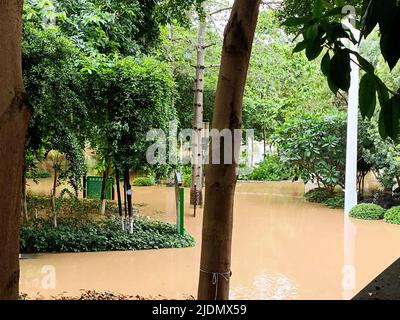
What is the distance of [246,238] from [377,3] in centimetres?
616

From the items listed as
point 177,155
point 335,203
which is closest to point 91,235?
point 177,155

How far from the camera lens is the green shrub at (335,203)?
8578 millimetres

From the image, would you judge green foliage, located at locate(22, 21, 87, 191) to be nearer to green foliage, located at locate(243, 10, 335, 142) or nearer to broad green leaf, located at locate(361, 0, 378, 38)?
green foliage, located at locate(243, 10, 335, 142)

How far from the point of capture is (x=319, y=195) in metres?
9.30

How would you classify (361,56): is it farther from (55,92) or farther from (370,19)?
(55,92)

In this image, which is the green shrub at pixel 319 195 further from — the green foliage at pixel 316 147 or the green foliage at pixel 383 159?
the green foliage at pixel 383 159

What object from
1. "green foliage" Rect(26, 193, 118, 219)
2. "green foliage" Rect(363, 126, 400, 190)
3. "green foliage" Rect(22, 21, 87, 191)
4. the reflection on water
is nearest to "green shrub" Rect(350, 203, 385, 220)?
"green foliage" Rect(363, 126, 400, 190)

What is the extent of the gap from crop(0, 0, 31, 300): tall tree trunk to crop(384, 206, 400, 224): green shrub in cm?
737

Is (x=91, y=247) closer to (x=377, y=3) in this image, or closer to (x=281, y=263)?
(x=281, y=263)

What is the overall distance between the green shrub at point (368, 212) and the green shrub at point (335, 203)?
88cm

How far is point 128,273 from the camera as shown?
15.3 feet

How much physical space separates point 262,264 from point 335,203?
3.92m

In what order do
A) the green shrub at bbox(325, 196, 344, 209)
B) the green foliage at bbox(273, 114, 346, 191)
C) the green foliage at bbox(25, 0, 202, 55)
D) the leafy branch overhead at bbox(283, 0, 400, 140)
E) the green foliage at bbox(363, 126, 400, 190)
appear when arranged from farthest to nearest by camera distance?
the green foliage at bbox(273, 114, 346, 191) < the green shrub at bbox(325, 196, 344, 209) < the green foliage at bbox(363, 126, 400, 190) < the green foliage at bbox(25, 0, 202, 55) < the leafy branch overhead at bbox(283, 0, 400, 140)

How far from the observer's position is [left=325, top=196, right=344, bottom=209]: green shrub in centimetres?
858
